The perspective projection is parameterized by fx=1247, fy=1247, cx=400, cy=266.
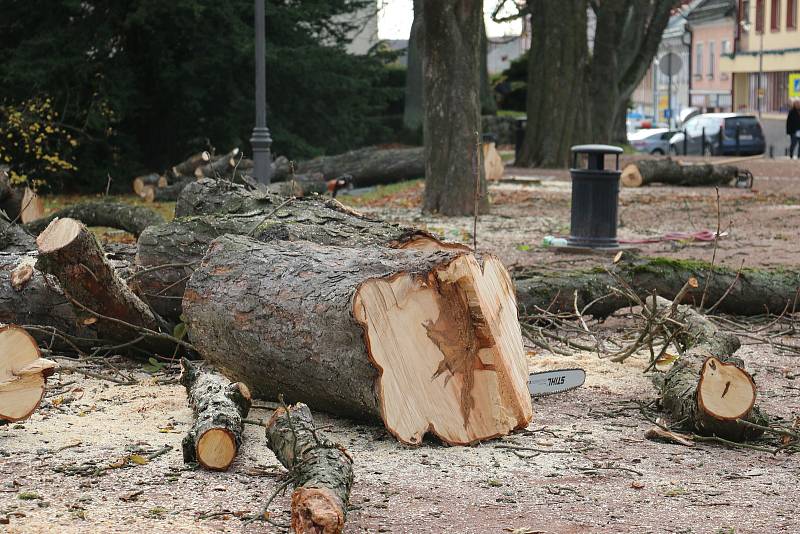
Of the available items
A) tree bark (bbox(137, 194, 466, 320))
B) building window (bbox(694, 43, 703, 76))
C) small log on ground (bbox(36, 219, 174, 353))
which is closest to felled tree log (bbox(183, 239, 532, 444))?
small log on ground (bbox(36, 219, 174, 353))

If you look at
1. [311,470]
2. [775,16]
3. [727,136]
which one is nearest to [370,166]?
[727,136]

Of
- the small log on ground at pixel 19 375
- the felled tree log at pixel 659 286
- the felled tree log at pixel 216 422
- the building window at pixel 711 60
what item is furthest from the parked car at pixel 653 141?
the small log on ground at pixel 19 375

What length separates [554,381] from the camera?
20.3 feet

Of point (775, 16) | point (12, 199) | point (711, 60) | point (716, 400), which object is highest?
point (775, 16)

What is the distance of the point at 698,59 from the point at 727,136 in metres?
36.7

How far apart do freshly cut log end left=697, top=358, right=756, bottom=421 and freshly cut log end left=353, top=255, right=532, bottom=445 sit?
773 millimetres

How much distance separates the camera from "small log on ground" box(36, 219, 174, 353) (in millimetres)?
6285

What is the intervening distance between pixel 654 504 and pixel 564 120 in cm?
2146

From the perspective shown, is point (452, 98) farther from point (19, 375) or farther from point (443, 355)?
point (19, 375)

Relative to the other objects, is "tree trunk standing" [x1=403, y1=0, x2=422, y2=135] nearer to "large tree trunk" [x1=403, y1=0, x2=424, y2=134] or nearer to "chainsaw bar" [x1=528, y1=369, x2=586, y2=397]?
"large tree trunk" [x1=403, y1=0, x2=424, y2=134]

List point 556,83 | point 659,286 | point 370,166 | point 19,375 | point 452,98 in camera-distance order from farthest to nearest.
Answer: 1. point 556,83
2. point 370,166
3. point 452,98
4. point 659,286
5. point 19,375

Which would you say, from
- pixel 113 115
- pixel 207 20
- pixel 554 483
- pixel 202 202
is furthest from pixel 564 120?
pixel 554 483

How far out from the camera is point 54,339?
7.05 m

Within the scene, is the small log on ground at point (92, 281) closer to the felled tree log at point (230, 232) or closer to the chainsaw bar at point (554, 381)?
the felled tree log at point (230, 232)
